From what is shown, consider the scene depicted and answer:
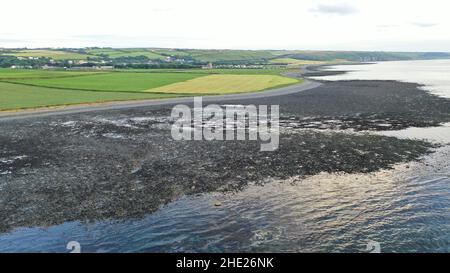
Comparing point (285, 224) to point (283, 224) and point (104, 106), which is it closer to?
point (283, 224)

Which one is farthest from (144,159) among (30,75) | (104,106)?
(30,75)

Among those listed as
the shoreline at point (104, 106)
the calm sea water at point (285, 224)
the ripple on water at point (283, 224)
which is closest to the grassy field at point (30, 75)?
the shoreline at point (104, 106)

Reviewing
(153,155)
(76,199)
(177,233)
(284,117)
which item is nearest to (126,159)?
(153,155)

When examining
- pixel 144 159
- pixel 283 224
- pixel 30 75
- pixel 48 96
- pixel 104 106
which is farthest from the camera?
pixel 30 75

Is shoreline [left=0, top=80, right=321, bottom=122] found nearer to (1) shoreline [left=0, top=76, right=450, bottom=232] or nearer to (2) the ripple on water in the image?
(1) shoreline [left=0, top=76, right=450, bottom=232]

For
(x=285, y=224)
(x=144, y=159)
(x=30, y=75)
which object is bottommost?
(x=285, y=224)

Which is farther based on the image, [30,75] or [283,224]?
[30,75]

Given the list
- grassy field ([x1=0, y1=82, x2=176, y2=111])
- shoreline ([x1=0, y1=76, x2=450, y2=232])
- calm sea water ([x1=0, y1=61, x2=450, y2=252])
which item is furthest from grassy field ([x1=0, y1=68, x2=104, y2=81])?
calm sea water ([x1=0, y1=61, x2=450, y2=252])

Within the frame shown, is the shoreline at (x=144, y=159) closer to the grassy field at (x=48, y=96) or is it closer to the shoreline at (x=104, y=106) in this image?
the shoreline at (x=104, y=106)
